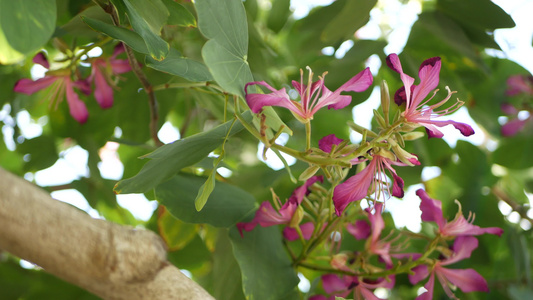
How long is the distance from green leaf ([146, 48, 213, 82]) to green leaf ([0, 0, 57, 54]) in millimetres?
111

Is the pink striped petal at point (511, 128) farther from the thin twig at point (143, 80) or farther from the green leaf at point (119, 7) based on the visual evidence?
the green leaf at point (119, 7)

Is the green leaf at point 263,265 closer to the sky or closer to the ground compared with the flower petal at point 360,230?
closer to the sky

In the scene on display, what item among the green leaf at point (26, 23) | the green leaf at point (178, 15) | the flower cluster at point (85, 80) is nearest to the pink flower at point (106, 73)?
the flower cluster at point (85, 80)

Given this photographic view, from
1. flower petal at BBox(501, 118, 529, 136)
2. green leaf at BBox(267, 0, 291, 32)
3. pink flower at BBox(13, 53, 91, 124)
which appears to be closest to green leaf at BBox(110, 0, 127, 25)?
pink flower at BBox(13, 53, 91, 124)

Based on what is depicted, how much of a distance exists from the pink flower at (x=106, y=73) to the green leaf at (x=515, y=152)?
927 millimetres

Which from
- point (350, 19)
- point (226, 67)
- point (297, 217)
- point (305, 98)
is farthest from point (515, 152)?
point (226, 67)

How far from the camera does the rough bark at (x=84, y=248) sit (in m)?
0.50

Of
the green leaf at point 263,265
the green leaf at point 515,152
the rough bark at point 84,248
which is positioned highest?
the rough bark at point 84,248

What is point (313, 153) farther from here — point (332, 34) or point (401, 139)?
point (332, 34)

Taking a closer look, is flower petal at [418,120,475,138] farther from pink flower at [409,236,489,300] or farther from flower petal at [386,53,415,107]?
pink flower at [409,236,489,300]

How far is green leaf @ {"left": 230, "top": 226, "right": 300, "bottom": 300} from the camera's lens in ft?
2.27

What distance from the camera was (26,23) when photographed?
549 mm

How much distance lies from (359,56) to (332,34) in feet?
0.55

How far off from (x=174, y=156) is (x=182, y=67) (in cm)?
10
